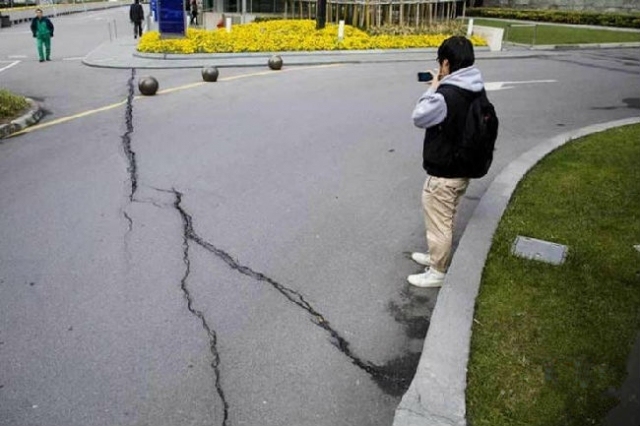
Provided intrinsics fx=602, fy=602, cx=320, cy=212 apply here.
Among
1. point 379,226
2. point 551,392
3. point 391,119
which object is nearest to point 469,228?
point 379,226

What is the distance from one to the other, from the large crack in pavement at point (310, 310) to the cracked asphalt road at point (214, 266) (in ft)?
0.05

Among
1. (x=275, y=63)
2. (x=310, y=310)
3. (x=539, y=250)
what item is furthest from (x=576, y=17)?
(x=310, y=310)

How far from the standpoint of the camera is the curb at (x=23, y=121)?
31.5ft

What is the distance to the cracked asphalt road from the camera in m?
3.63

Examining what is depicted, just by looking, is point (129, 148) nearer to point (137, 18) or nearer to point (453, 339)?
point (453, 339)

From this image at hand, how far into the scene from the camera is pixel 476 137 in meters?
4.29

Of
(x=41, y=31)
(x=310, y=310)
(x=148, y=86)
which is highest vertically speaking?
(x=41, y=31)

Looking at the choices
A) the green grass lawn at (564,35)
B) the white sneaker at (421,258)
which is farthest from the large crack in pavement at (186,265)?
the green grass lawn at (564,35)

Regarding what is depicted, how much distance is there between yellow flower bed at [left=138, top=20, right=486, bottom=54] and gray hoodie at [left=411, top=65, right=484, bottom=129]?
16841 mm

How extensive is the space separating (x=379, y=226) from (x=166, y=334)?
2.70m

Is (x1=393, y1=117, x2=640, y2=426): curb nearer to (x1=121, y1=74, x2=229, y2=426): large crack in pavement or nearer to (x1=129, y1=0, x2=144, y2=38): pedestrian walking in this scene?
(x1=121, y1=74, x2=229, y2=426): large crack in pavement

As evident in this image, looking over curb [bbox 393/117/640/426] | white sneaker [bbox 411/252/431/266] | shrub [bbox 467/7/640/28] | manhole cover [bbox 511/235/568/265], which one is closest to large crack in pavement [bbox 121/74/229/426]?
curb [bbox 393/117/640/426]

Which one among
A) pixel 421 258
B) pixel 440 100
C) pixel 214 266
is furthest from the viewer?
pixel 421 258

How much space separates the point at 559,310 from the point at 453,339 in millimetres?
916
